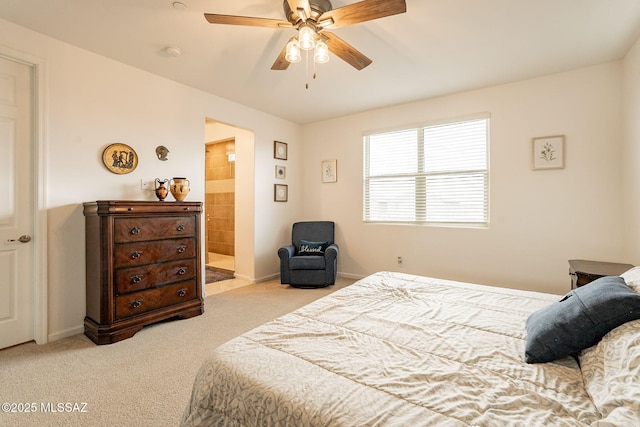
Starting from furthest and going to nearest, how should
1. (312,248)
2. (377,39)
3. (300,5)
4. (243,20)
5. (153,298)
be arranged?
(312,248), (153,298), (377,39), (243,20), (300,5)

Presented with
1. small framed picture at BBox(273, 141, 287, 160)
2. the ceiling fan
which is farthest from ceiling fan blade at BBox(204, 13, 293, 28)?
small framed picture at BBox(273, 141, 287, 160)

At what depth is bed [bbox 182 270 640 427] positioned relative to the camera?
86 cm

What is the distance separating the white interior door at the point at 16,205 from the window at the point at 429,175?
3994mm

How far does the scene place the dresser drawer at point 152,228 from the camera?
2656mm

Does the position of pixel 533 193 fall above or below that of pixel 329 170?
below

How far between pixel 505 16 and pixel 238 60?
2433mm

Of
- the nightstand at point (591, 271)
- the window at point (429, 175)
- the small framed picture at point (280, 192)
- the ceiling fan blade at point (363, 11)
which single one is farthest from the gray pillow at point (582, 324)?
the small framed picture at point (280, 192)

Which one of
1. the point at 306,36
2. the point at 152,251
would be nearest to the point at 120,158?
the point at 152,251

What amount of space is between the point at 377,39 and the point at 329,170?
8.44 feet

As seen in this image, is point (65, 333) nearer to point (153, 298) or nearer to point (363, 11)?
point (153, 298)

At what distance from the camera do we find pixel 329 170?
5.04m

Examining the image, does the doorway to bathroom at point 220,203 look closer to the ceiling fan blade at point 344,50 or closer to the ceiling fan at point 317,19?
the ceiling fan blade at point 344,50

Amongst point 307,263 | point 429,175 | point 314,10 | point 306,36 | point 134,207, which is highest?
point 314,10

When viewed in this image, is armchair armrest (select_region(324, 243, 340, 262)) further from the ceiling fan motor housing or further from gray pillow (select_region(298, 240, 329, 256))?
the ceiling fan motor housing
